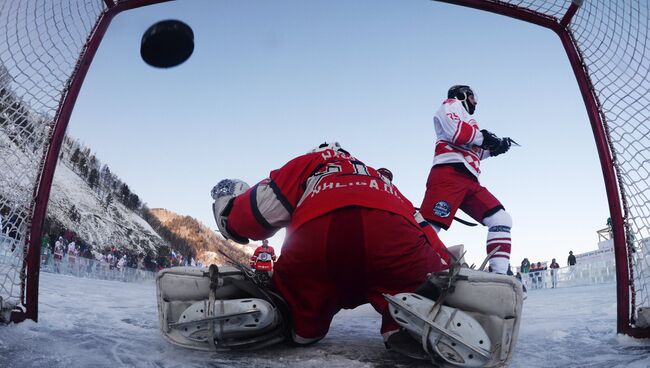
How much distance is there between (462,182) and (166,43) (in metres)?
2.32

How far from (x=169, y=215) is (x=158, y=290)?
61167mm

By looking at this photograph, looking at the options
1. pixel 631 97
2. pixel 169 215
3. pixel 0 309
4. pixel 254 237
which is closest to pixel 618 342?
pixel 631 97

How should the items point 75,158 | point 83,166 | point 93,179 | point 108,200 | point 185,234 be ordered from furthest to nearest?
point 185,234 → point 93,179 → point 108,200 → point 83,166 → point 75,158

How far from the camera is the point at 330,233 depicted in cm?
161

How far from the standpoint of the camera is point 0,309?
1.93m

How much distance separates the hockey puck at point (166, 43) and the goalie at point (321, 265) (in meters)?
1.14

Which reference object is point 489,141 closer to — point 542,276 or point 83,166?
point 542,276

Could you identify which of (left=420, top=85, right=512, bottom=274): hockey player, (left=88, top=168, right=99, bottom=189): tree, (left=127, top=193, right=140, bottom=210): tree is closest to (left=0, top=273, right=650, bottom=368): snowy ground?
(left=420, top=85, right=512, bottom=274): hockey player

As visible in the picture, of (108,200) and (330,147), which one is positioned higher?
(108,200)

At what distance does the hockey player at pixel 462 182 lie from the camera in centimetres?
351


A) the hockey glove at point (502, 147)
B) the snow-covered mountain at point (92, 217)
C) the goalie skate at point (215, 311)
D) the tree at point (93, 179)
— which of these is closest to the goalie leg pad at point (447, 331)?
the goalie skate at point (215, 311)

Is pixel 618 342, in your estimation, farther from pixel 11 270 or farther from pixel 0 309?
pixel 11 270

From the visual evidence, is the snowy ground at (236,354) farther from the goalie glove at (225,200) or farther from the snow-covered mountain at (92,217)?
the snow-covered mountain at (92,217)

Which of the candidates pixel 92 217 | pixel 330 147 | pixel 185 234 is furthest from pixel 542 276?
pixel 185 234
